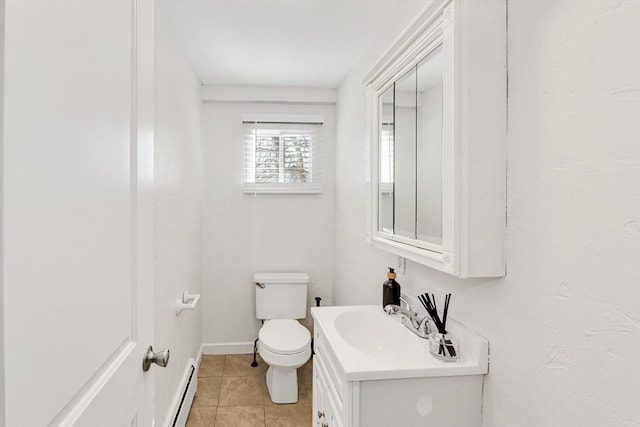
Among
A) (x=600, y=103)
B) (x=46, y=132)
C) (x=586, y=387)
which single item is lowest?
(x=586, y=387)

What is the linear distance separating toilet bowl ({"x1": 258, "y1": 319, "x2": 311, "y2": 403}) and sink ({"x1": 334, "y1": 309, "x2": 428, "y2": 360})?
774 millimetres

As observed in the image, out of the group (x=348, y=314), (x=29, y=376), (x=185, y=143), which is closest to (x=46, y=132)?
(x=29, y=376)

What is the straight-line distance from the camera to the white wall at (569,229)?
2.22 feet

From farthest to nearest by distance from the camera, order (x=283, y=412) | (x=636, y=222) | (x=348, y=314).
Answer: (x=283, y=412) < (x=348, y=314) < (x=636, y=222)

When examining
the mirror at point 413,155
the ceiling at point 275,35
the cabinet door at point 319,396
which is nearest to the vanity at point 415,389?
the cabinet door at point 319,396

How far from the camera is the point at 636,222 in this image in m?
0.66

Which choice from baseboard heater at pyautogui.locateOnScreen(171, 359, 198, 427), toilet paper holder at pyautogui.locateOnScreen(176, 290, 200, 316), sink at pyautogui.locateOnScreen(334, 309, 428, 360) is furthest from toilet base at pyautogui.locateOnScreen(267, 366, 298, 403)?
sink at pyautogui.locateOnScreen(334, 309, 428, 360)

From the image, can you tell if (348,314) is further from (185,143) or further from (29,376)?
(185,143)

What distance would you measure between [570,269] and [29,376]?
3.28ft

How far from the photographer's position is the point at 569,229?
800mm

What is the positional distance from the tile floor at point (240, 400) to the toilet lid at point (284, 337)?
387 millimetres

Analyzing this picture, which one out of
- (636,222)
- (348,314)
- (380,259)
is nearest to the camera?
(636,222)

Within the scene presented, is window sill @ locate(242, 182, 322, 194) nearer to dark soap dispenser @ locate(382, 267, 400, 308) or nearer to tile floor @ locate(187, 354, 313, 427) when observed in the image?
tile floor @ locate(187, 354, 313, 427)

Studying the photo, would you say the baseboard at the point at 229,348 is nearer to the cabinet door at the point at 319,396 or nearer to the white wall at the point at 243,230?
the white wall at the point at 243,230
